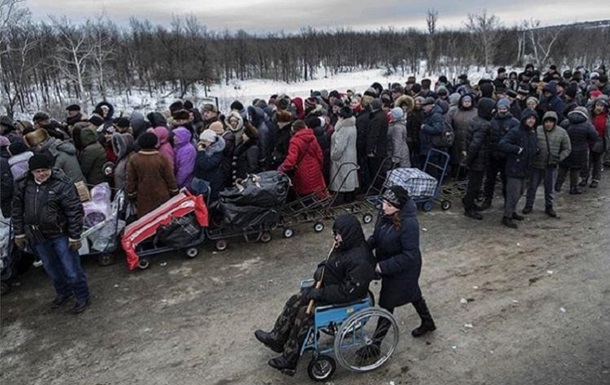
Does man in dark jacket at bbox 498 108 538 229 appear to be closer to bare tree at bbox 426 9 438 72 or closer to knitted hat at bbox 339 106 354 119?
knitted hat at bbox 339 106 354 119

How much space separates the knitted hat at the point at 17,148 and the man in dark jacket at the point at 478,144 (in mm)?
6116

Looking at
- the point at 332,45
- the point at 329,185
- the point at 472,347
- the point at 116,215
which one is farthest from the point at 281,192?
the point at 332,45

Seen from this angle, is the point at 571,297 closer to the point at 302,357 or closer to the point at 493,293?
the point at 493,293

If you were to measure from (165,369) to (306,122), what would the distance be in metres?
4.30

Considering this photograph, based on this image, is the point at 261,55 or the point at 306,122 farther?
the point at 261,55

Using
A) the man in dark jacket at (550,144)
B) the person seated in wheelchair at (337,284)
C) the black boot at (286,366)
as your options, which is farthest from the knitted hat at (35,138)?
the man in dark jacket at (550,144)

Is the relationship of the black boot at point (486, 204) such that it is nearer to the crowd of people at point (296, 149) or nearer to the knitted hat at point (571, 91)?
the crowd of people at point (296, 149)

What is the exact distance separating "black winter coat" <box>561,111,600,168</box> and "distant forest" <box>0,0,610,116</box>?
111 ft

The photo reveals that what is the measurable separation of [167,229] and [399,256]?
125 inches

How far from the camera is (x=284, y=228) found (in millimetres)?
6680

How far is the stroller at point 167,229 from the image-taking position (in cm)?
567

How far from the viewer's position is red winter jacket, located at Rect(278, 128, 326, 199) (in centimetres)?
662

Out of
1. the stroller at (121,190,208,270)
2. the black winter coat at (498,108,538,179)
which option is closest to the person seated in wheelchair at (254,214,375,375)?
the stroller at (121,190,208,270)

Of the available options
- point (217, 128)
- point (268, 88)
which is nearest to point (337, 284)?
Result: point (217, 128)
